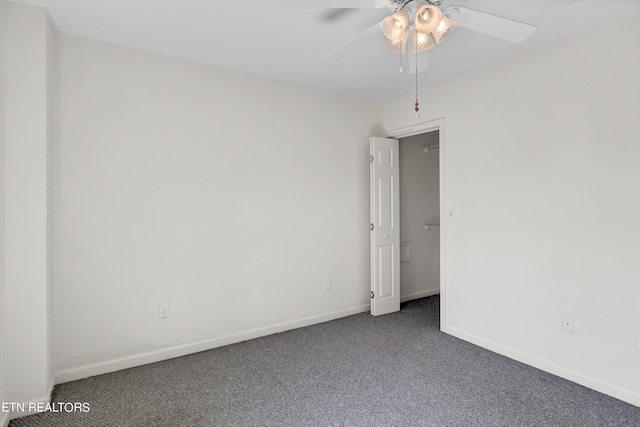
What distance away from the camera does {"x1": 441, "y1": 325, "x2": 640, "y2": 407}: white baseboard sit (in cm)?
227

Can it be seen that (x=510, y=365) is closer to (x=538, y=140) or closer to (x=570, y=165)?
(x=570, y=165)

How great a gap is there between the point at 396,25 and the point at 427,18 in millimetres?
156

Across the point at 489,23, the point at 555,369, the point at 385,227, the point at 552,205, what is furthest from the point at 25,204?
the point at 555,369

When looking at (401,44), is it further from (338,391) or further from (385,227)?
(385,227)

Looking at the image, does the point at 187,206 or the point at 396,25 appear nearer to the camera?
the point at 396,25

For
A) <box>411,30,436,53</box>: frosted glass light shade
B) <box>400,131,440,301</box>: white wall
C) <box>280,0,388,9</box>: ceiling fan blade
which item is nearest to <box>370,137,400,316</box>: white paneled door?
<box>400,131,440,301</box>: white wall

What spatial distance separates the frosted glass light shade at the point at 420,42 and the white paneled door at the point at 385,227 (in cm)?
191

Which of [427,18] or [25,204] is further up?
[427,18]

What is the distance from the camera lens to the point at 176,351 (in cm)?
292

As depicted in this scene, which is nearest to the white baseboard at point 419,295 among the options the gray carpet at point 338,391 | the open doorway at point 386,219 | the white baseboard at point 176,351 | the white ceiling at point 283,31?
the open doorway at point 386,219

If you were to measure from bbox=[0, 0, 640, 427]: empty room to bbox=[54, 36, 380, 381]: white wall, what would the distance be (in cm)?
2

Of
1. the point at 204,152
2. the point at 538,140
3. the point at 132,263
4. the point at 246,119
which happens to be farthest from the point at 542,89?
the point at 132,263

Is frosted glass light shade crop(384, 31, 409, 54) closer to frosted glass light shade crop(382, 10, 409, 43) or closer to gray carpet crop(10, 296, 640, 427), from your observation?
frosted glass light shade crop(382, 10, 409, 43)

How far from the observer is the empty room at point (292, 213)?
6.96 ft
